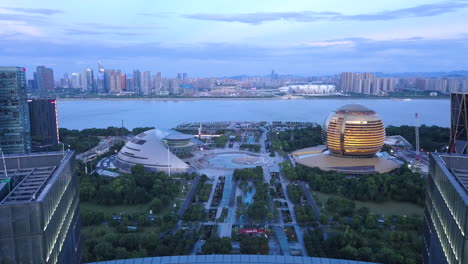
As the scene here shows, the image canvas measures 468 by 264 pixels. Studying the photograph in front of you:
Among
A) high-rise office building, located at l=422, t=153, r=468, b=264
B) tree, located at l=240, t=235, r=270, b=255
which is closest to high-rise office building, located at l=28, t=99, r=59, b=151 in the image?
tree, located at l=240, t=235, r=270, b=255

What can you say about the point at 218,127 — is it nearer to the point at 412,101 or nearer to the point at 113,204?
the point at 113,204

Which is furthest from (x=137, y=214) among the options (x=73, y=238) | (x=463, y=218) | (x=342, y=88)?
(x=342, y=88)

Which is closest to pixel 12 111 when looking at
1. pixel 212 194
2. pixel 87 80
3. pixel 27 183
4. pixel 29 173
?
pixel 212 194

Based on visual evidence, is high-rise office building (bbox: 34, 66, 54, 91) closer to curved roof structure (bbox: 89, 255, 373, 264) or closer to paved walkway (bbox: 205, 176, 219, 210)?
paved walkway (bbox: 205, 176, 219, 210)

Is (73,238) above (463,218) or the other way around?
the other way around

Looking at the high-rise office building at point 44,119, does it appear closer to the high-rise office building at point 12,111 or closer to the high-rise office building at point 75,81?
the high-rise office building at point 12,111

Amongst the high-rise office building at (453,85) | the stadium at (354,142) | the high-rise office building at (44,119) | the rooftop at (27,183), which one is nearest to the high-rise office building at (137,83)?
the high-rise office building at (44,119)

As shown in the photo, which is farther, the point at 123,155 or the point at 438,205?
the point at 123,155
